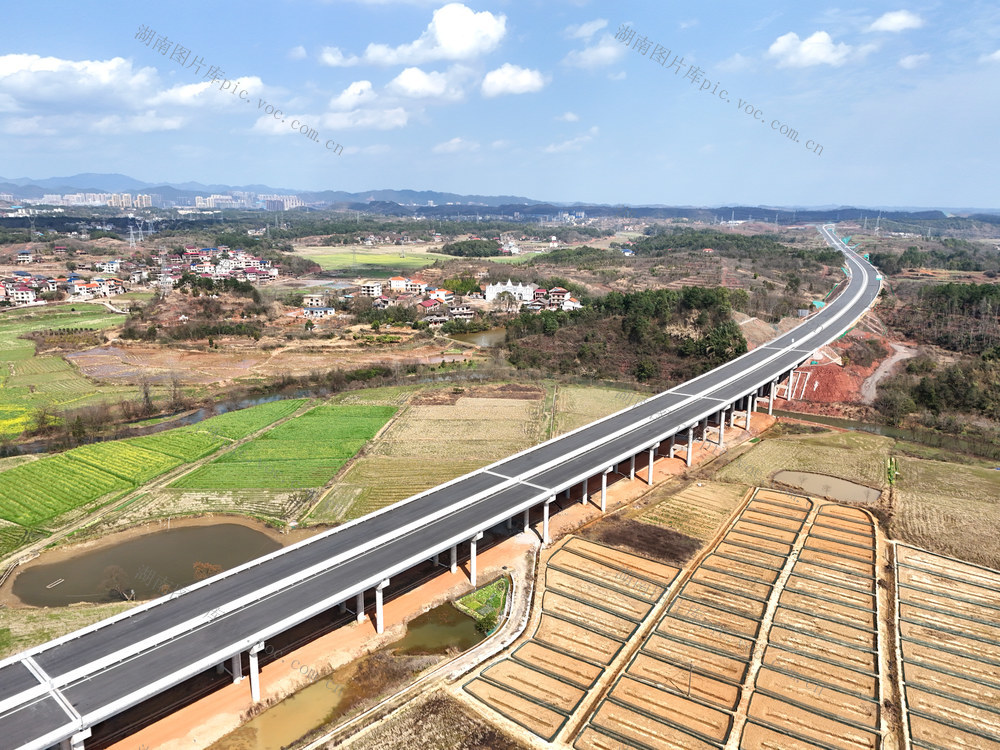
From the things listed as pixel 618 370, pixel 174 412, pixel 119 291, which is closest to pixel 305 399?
pixel 174 412

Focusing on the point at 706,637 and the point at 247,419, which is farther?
the point at 247,419

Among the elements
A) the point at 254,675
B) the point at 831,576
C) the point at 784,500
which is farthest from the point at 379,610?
the point at 784,500

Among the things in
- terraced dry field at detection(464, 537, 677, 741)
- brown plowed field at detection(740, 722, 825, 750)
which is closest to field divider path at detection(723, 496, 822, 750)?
brown plowed field at detection(740, 722, 825, 750)

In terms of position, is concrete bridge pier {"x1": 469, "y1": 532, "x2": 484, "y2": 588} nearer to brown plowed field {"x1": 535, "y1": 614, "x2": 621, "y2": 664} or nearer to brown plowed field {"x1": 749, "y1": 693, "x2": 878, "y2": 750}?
brown plowed field {"x1": 535, "y1": 614, "x2": 621, "y2": 664}

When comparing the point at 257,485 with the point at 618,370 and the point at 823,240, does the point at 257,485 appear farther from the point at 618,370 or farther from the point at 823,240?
the point at 823,240

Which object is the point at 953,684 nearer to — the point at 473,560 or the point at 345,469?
the point at 473,560

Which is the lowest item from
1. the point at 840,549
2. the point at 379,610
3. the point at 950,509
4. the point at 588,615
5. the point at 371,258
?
the point at 588,615
